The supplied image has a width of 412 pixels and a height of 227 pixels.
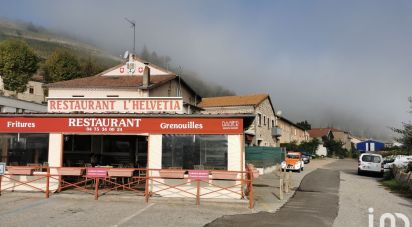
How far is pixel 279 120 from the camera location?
5600 centimetres

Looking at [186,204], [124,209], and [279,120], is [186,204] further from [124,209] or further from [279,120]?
[279,120]

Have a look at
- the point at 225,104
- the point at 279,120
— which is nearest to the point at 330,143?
the point at 279,120

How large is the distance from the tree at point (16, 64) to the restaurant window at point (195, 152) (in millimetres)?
46634

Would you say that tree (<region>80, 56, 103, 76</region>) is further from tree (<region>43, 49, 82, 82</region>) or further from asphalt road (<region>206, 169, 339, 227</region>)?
asphalt road (<region>206, 169, 339, 227</region>)

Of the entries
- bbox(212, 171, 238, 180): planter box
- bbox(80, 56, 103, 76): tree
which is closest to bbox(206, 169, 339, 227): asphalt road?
bbox(212, 171, 238, 180): planter box

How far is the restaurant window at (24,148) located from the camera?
14.9 meters

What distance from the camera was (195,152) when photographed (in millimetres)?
14391

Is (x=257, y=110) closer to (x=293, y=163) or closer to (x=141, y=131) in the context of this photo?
(x=293, y=163)

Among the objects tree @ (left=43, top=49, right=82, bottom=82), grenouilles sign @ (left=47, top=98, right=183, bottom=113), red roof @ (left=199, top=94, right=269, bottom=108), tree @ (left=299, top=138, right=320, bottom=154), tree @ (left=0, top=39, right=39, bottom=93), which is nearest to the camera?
grenouilles sign @ (left=47, top=98, right=183, bottom=113)

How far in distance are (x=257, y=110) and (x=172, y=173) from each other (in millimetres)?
30769

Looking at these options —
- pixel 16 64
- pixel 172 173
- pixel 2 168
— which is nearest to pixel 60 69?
pixel 16 64

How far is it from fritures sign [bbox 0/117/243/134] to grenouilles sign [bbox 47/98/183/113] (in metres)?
1.04

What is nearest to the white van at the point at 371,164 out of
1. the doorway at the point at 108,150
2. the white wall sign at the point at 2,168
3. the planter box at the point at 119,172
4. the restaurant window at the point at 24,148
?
the doorway at the point at 108,150

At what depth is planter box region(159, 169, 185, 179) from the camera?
13801mm
